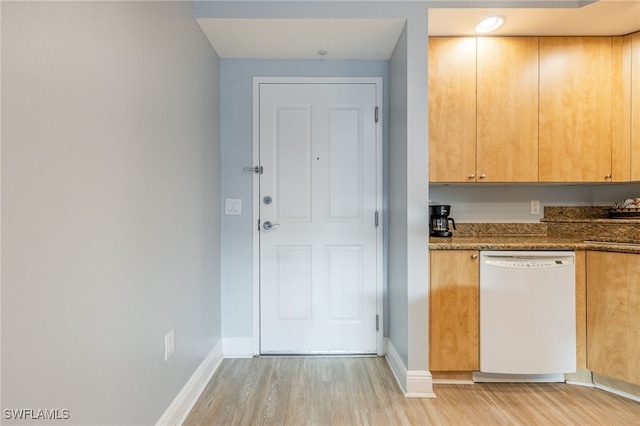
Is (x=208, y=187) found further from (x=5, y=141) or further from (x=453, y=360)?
(x=453, y=360)

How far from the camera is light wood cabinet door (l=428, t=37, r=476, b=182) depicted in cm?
210

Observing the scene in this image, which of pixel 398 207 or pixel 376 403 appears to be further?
pixel 398 207

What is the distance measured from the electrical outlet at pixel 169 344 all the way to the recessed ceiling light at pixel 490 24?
2.55 metres

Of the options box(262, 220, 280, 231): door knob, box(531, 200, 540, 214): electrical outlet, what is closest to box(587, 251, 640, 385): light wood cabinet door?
box(531, 200, 540, 214): electrical outlet

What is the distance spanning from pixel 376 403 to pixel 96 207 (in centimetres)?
172

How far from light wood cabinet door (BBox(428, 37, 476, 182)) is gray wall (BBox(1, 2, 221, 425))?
1.56m

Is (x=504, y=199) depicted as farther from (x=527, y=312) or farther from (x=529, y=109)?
(x=527, y=312)

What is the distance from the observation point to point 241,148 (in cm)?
238

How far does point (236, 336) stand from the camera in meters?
2.38

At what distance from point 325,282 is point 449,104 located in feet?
5.08

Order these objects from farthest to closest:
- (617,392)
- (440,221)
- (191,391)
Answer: (440,221)
(617,392)
(191,391)

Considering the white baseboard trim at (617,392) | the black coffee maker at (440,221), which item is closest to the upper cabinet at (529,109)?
the black coffee maker at (440,221)

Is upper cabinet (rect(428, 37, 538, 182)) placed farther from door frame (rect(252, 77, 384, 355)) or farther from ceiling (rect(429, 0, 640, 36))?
door frame (rect(252, 77, 384, 355))

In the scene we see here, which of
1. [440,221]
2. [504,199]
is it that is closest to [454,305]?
[440,221]
